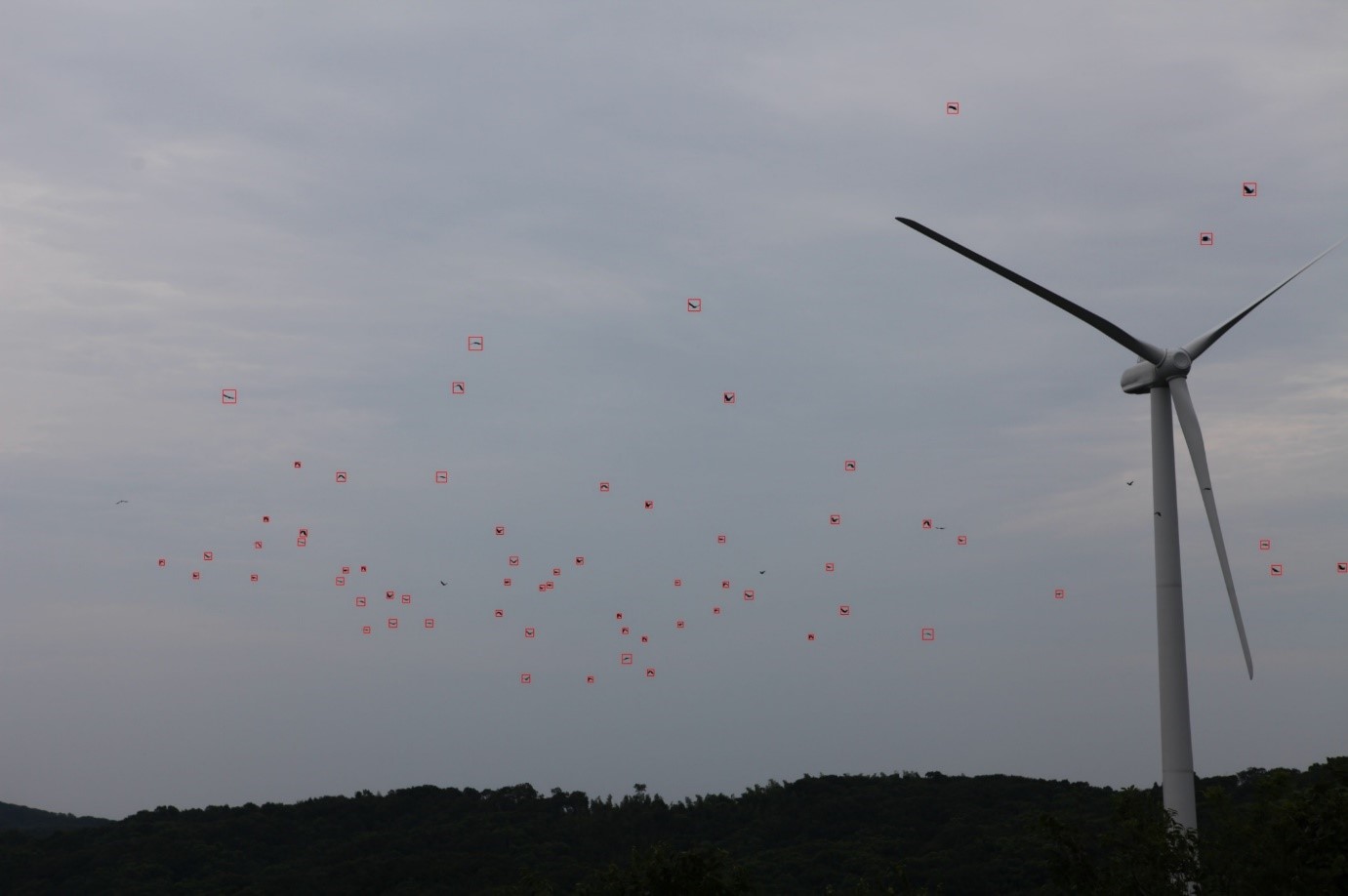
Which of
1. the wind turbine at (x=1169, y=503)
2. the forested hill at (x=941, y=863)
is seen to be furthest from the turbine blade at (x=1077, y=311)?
the forested hill at (x=941, y=863)

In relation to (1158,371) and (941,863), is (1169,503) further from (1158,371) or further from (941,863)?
(941,863)

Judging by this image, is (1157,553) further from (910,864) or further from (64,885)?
(64,885)

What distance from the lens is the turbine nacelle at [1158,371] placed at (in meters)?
59.8

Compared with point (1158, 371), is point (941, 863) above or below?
below

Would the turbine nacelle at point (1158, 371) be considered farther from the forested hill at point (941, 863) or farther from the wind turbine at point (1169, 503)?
the forested hill at point (941, 863)

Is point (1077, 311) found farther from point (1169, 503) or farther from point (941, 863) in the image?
point (941, 863)

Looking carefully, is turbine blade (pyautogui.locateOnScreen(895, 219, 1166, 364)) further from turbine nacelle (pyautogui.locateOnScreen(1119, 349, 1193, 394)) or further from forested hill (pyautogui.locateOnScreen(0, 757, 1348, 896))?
forested hill (pyautogui.locateOnScreen(0, 757, 1348, 896))

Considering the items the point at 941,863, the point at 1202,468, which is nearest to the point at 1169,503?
the point at 1202,468

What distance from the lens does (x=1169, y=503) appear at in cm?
5919

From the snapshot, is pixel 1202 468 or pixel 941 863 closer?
pixel 1202 468

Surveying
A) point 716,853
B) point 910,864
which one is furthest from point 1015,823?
point 716,853

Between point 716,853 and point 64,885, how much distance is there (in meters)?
145

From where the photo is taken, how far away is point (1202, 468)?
58281mm

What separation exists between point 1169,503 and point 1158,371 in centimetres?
552
